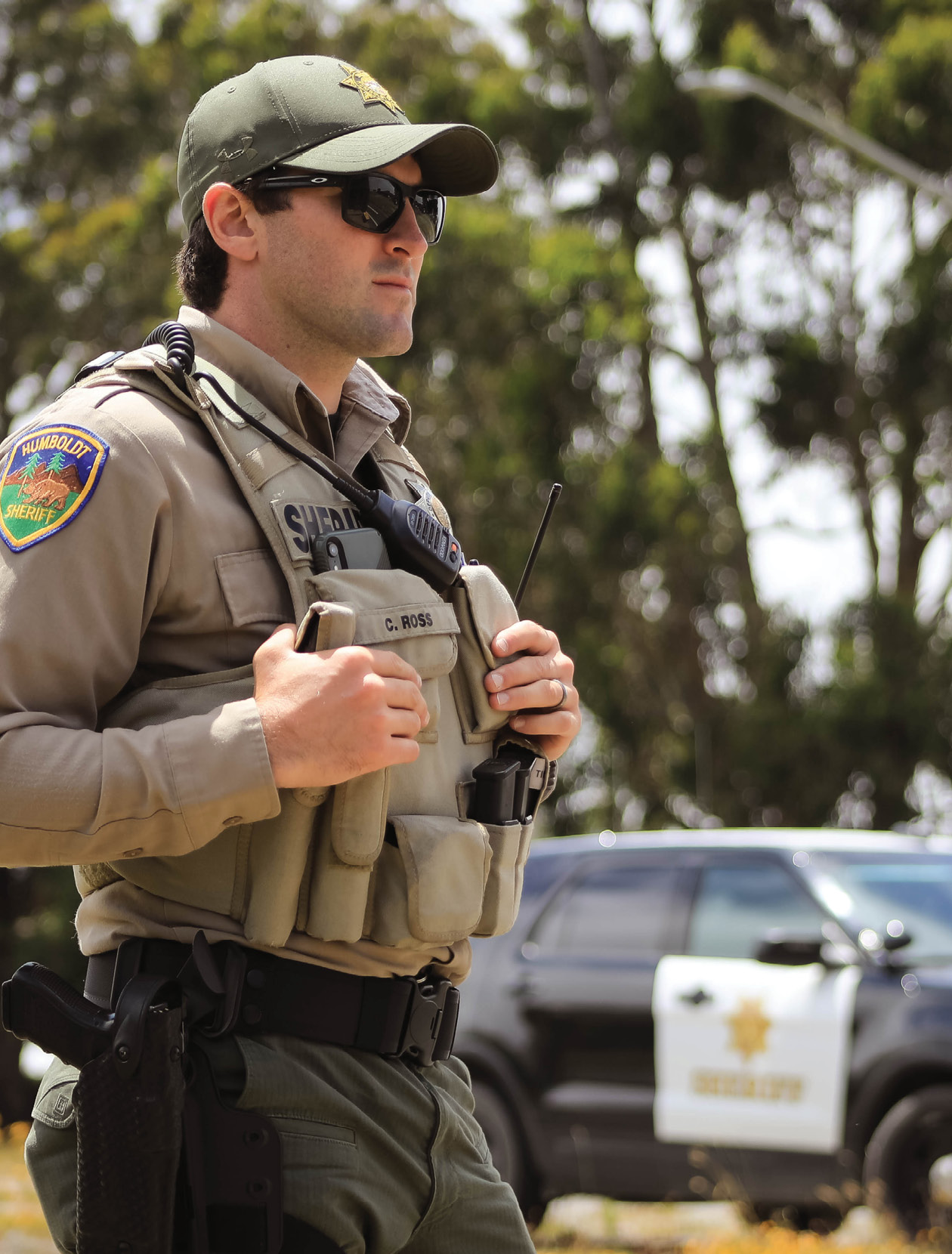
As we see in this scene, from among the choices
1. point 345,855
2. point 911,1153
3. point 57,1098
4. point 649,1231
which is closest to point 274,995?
point 345,855

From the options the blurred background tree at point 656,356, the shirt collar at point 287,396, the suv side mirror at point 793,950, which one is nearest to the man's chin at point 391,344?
the shirt collar at point 287,396

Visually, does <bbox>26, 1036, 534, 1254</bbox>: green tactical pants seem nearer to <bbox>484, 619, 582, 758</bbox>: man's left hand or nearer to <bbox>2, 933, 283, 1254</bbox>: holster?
<bbox>2, 933, 283, 1254</bbox>: holster

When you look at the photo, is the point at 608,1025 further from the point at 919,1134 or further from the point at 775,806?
the point at 775,806

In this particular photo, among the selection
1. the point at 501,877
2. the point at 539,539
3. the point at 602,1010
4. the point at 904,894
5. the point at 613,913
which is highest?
the point at 539,539

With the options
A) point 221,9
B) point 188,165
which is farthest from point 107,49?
point 188,165

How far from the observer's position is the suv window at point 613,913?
6941 mm

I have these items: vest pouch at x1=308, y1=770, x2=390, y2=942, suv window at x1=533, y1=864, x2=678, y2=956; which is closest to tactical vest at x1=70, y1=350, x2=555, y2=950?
vest pouch at x1=308, y1=770, x2=390, y2=942

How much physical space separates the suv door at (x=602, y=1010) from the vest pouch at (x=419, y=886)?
4.95 meters

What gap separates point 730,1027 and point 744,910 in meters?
0.50

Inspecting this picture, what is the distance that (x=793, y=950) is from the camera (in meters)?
6.39

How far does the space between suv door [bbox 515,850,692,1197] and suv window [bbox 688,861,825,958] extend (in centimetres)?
10

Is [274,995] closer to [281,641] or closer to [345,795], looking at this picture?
[345,795]

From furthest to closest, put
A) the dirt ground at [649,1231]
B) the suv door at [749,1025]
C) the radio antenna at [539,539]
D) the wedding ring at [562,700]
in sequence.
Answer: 1. the suv door at [749,1025]
2. the dirt ground at [649,1231]
3. the radio antenna at [539,539]
4. the wedding ring at [562,700]

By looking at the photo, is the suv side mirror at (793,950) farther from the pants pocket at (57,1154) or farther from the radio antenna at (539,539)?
the pants pocket at (57,1154)
